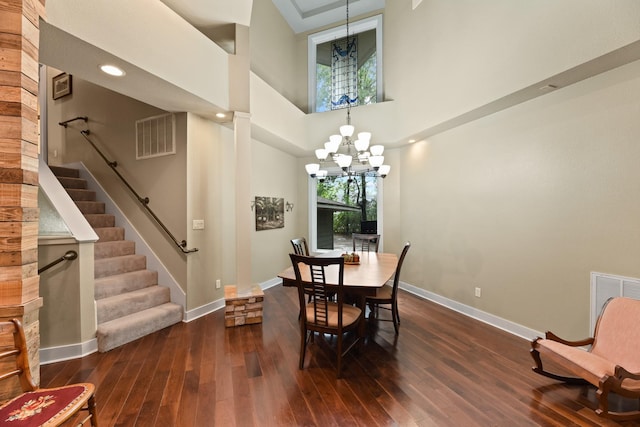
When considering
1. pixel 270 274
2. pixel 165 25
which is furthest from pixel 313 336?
pixel 165 25

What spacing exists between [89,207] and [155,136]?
62.8 inches

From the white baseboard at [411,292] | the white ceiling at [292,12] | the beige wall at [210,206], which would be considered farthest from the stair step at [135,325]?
the white ceiling at [292,12]

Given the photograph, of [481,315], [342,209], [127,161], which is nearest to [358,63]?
[342,209]

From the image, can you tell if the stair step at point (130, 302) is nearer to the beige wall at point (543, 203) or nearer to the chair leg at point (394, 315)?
the chair leg at point (394, 315)

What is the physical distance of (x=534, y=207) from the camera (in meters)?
3.05

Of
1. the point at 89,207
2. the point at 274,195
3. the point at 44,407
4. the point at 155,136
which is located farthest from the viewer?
the point at 274,195

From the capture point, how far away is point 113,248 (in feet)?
12.5

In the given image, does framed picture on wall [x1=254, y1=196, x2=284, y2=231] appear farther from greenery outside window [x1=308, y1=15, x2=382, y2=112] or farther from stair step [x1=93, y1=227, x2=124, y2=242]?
greenery outside window [x1=308, y1=15, x2=382, y2=112]

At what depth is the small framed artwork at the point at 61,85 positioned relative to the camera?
4.89 m

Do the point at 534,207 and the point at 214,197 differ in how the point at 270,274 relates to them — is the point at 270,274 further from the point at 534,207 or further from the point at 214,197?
the point at 534,207

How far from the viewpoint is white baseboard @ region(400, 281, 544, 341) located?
3.10 m

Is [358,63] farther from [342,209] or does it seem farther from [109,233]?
[109,233]

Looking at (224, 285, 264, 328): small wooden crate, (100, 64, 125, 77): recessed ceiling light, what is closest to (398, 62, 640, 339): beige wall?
(224, 285, 264, 328): small wooden crate

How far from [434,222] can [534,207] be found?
59.7 inches
